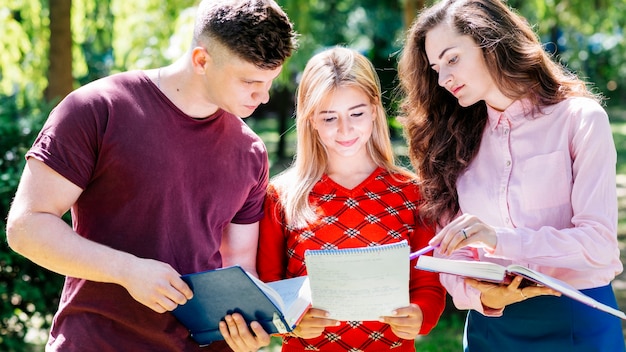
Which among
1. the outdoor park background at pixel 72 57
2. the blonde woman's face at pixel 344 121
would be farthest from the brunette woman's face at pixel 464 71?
the outdoor park background at pixel 72 57

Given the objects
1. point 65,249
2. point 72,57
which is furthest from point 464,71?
point 72,57

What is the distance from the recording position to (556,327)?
2.48m

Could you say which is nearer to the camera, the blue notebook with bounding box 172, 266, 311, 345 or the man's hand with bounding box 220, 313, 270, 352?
the blue notebook with bounding box 172, 266, 311, 345

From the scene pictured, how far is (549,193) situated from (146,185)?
1.22 metres

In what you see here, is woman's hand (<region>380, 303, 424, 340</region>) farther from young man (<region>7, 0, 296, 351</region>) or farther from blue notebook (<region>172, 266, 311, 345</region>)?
young man (<region>7, 0, 296, 351</region>)

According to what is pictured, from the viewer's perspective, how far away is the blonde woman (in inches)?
106

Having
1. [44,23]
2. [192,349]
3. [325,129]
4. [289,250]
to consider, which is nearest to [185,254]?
[192,349]

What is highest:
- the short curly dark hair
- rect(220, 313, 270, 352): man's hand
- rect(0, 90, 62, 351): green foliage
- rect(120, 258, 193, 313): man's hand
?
the short curly dark hair

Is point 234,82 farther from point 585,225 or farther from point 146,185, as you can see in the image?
point 585,225

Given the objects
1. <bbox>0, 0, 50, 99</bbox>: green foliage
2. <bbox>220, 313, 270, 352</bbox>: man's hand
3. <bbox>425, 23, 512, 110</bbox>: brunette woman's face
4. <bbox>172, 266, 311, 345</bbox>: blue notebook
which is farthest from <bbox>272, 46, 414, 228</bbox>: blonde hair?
<bbox>0, 0, 50, 99</bbox>: green foliage

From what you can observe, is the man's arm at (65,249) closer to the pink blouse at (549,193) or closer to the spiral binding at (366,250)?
the spiral binding at (366,250)

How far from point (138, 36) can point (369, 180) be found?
4426 mm

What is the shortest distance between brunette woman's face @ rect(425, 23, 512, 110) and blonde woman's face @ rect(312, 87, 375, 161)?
1.01ft

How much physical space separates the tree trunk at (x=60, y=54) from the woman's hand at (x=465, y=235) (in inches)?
180
